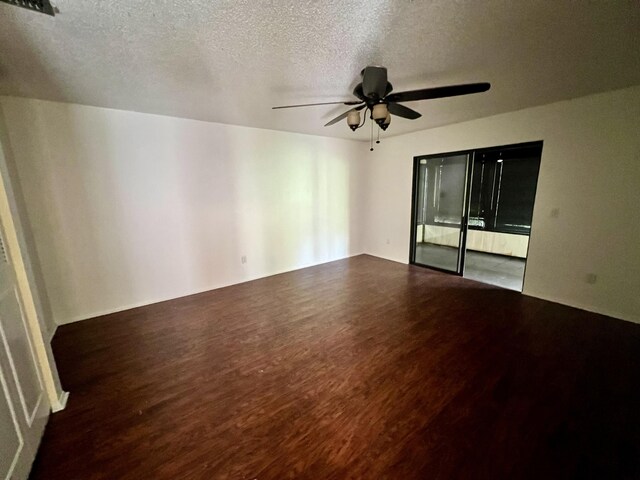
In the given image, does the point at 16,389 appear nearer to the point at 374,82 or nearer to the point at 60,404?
the point at 60,404

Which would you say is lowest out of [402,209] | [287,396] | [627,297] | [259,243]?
[287,396]

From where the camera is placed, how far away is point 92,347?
2391 mm

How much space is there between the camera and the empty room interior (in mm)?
1413

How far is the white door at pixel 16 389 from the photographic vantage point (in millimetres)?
1198

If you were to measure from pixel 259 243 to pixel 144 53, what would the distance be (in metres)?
2.80

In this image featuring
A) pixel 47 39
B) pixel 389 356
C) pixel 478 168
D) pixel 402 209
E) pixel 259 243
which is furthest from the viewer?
pixel 478 168

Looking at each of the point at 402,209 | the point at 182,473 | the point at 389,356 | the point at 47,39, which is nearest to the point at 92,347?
the point at 182,473

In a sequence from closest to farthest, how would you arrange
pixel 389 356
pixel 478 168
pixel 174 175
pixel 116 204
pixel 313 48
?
pixel 313 48, pixel 389 356, pixel 116 204, pixel 174 175, pixel 478 168

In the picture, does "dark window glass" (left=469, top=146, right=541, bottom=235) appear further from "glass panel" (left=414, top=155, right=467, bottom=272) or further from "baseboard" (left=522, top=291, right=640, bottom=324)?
"baseboard" (left=522, top=291, right=640, bottom=324)

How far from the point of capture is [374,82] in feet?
6.09

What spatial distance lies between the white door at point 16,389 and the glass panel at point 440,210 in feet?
16.2

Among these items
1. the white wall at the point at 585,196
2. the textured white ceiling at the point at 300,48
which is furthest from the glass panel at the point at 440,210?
the textured white ceiling at the point at 300,48

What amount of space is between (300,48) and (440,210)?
12.3 feet

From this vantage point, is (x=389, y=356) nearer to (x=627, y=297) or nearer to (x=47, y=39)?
(x=627, y=297)
